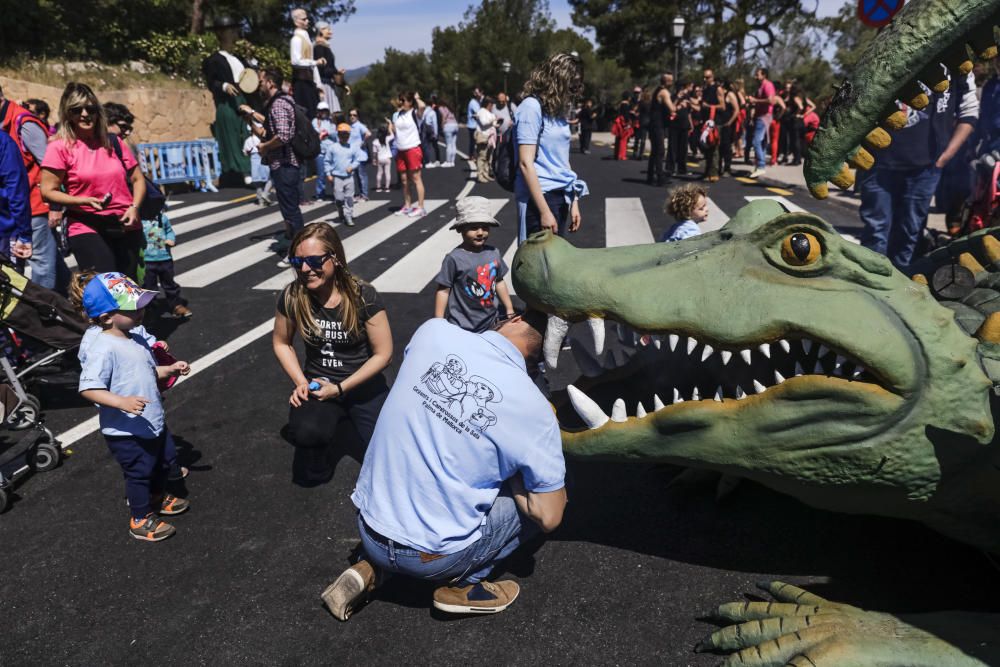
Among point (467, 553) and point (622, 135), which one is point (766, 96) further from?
point (467, 553)

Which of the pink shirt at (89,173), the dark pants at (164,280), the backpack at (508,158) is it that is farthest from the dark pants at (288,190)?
the backpack at (508,158)

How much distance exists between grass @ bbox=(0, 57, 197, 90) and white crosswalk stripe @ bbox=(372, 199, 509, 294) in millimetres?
9977

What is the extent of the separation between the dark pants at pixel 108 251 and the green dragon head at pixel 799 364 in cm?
358

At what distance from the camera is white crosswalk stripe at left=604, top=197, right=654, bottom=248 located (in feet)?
27.3

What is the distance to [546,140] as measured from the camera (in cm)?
458

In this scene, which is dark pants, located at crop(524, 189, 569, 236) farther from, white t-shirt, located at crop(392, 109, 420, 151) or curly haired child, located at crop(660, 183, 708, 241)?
white t-shirt, located at crop(392, 109, 420, 151)

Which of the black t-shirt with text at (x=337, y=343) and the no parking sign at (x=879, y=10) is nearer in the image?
the black t-shirt with text at (x=337, y=343)

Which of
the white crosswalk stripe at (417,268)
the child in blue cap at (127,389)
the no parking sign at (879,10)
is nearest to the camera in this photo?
the child in blue cap at (127,389)

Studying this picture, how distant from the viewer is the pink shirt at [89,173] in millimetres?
4504

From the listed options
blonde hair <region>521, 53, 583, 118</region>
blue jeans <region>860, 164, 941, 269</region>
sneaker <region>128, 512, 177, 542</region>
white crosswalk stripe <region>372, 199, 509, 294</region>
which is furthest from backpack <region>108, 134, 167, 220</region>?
blue jeans <region>860, 164, 941, 269</region>

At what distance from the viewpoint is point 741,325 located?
2.31 metres

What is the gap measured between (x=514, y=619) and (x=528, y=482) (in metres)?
0.65

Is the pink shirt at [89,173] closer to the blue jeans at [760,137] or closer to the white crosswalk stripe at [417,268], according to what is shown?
the white crosswalk stripe at [417,268]

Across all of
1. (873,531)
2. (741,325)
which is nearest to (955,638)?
(873,531)
